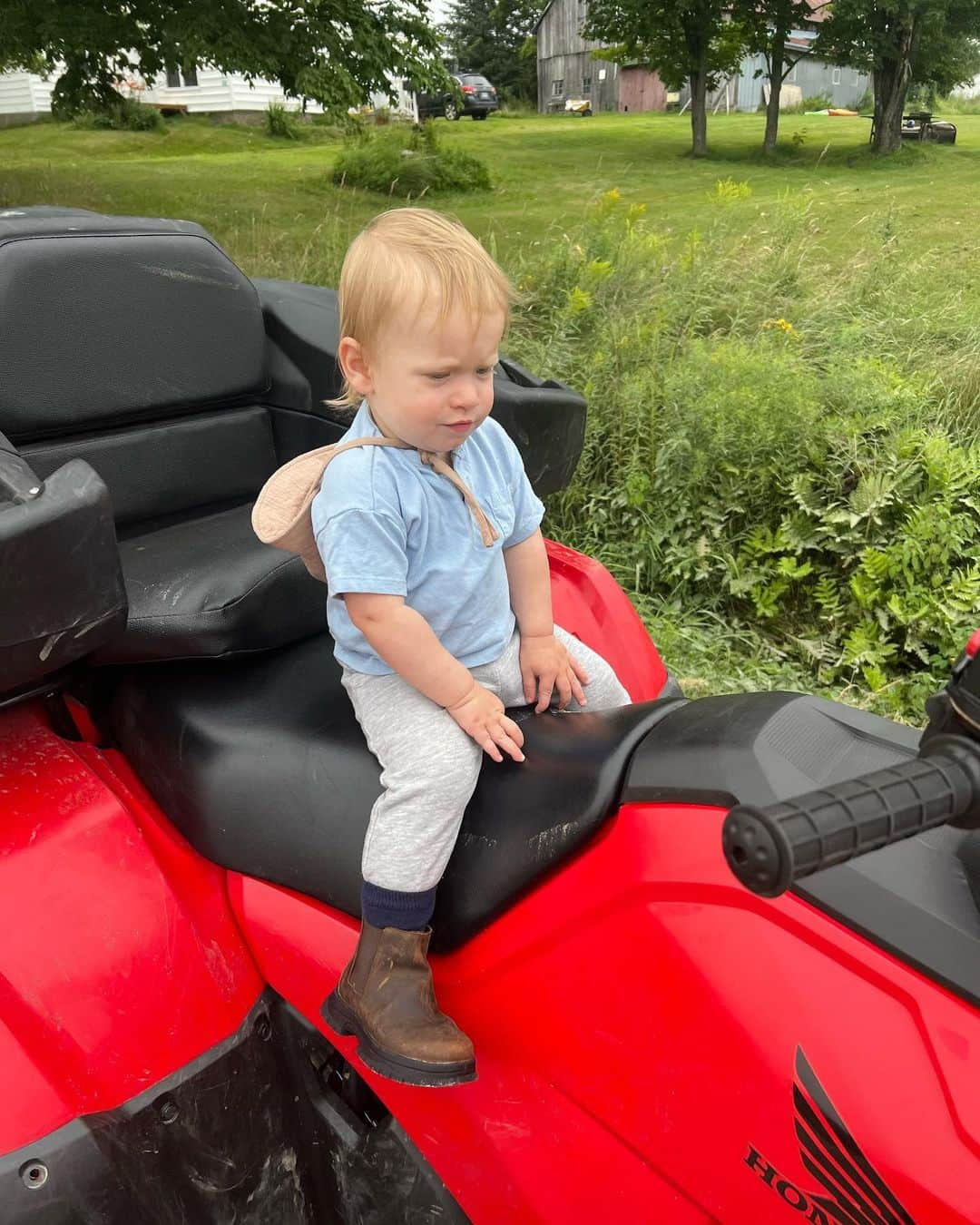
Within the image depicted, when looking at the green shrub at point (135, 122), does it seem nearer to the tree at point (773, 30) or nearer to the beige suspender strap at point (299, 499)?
the tree at point (773, 30)

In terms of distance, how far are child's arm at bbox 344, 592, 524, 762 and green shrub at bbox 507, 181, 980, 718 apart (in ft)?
6.13

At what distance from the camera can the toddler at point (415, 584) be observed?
1.07m

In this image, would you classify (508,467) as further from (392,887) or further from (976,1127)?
(976,1127)

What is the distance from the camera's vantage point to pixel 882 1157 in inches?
31.7

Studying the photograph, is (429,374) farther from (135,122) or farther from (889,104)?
(135,122)

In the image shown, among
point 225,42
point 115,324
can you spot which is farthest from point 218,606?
point 225,42

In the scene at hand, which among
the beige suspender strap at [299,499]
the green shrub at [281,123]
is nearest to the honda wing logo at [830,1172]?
the beige suspender strap at [299,499]

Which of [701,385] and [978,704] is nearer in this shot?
[978,704]

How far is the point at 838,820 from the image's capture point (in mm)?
616

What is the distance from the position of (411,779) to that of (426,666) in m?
0.13

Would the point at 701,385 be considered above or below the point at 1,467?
below

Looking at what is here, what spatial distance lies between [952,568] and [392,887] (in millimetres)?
2471

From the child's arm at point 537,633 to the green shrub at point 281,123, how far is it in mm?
18683

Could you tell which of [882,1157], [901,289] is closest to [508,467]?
[882,1157]
